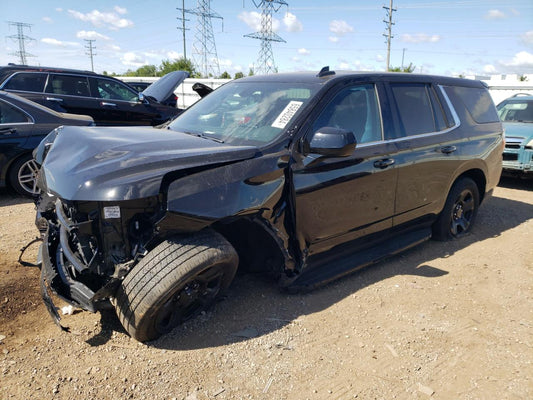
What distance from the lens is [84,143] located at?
297 centimetres

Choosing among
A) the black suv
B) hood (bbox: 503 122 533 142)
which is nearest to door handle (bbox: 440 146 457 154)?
hood (bbox: 503 122 533 142)

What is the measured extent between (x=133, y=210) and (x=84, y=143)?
82 centimetres

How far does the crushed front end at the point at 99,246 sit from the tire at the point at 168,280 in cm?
9

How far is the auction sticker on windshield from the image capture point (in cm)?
319

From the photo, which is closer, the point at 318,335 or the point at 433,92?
the point at 318,335

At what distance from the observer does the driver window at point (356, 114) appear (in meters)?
3.35

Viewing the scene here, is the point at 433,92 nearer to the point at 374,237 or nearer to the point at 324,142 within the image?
the point at 374,237

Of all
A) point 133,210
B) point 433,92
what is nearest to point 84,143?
point 133,210

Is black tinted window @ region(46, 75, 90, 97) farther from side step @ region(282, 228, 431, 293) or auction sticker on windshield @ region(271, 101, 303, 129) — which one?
side step @ region(282, 228, 431, 293)

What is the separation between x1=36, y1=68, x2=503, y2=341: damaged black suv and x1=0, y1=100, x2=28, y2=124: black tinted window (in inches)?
130

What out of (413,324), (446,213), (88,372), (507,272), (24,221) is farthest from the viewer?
(24,221)

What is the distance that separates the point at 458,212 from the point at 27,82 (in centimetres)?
799

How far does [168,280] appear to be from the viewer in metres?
2.52

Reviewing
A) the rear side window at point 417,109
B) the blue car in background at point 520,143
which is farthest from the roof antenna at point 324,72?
the blue car in background at point 520,143
